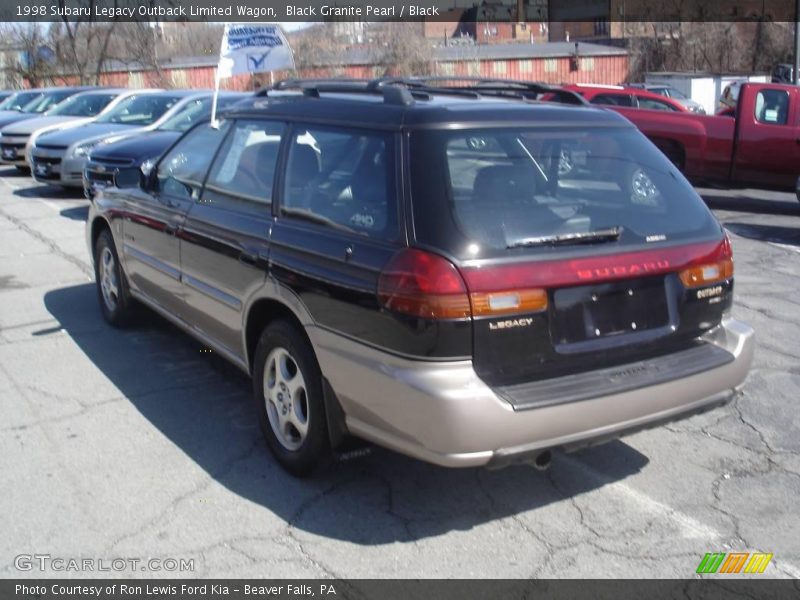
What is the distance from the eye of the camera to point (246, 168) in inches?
194

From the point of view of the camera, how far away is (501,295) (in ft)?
11.7

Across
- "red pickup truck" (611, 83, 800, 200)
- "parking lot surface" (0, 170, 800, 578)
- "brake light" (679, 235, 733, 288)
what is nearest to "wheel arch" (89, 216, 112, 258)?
"parking lot surface" (0, 170, 800, 578)

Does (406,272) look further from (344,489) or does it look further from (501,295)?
(344,489)

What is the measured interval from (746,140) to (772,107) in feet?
2.36

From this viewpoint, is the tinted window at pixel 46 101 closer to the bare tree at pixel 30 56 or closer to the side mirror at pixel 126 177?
the side mirror at pixel 126 177

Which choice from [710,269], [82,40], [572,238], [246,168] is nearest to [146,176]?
[246,168]

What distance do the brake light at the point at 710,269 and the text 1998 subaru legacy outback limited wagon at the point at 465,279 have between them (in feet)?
0.04

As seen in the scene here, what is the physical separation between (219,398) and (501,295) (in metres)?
2.54

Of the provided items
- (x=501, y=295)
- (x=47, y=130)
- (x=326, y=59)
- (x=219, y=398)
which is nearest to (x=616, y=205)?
(x=501, y=295)

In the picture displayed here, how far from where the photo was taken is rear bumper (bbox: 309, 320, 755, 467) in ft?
11.5

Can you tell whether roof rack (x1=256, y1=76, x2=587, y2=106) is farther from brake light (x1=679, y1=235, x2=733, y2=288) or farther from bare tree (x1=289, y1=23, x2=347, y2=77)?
bare tree (x1=289, y1=23, x2=347, y2=77)

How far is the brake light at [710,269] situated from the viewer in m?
4.09

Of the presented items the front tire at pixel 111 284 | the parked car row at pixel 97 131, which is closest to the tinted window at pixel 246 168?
the front tire at pixel 111 284

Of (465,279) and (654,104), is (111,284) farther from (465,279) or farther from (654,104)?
(654,104)
